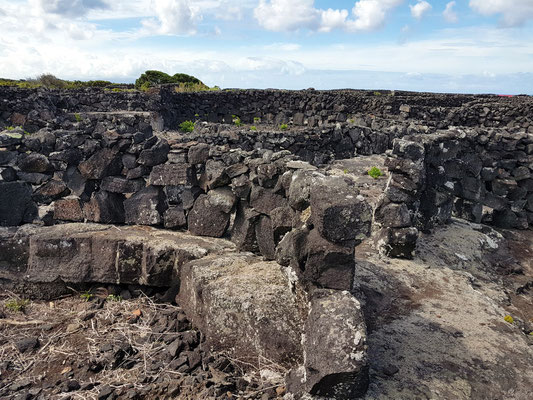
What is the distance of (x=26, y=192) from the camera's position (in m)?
6.86

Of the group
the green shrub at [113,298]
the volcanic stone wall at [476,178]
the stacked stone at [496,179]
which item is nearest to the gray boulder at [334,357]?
the green shrub at [113,298]

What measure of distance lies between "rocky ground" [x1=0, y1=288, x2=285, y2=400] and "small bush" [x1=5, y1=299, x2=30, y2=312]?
0.01 meters

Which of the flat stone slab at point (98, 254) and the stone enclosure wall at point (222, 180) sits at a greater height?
the stone enclosure wall at point (222, 180)

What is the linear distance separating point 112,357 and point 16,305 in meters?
2.15

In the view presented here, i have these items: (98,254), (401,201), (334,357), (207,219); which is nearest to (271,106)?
(401,201)

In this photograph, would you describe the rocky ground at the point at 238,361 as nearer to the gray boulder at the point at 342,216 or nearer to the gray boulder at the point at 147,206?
the gray boulder at the point at 147,206

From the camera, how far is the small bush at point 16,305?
5816mm

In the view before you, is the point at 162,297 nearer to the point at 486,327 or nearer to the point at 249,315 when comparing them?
the point at 249,315

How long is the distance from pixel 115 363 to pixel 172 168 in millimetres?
2999

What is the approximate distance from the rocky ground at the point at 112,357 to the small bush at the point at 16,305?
0.05 feet

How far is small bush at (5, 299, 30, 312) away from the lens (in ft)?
19.1

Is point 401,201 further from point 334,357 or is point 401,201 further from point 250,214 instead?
point 334,357

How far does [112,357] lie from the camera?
4.66m

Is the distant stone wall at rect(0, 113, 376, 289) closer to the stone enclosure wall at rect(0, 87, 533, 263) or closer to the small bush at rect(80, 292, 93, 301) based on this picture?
the stone enclosure wall at rect(0, 87, 533, 263)
